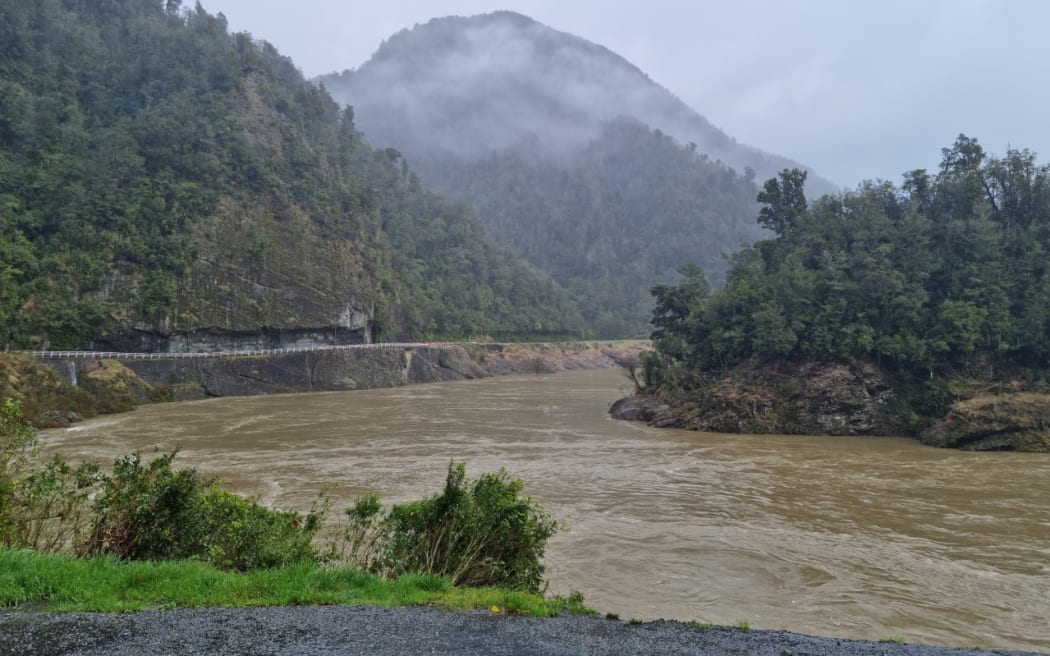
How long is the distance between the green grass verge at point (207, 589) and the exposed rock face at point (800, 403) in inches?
907

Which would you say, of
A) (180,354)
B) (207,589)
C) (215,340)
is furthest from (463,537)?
(215,340)

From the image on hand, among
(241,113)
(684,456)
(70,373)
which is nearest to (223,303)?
(70,373)

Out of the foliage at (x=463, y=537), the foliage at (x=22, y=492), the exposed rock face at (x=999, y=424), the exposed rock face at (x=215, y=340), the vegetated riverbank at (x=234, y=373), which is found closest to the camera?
the foliage at (x=22, y=492)

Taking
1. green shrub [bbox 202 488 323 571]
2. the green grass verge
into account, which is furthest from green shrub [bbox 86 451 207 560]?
the green grass verge

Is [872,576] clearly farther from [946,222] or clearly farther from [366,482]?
[946,222]

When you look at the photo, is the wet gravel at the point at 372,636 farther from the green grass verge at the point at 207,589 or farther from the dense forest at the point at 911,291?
the dense forest at the point at 911,291

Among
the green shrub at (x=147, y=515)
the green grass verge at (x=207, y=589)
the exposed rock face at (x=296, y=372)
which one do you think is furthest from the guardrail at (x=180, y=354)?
the green grass verge at (x=207, y=589)

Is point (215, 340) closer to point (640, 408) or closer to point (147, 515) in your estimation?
point (640, 408)

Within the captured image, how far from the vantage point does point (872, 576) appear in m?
10.7

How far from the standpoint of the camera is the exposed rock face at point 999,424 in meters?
22.6

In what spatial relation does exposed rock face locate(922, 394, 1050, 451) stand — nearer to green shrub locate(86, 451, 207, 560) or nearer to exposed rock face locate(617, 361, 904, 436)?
exposed rock face locate(617, 361, 904, 436)

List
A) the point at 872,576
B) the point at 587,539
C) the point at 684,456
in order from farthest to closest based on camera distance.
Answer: the point at 684,456 → the point at 587,539 → the point at 872,576

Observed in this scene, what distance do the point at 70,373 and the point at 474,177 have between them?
156327 mm

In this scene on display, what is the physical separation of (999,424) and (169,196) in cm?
5873
